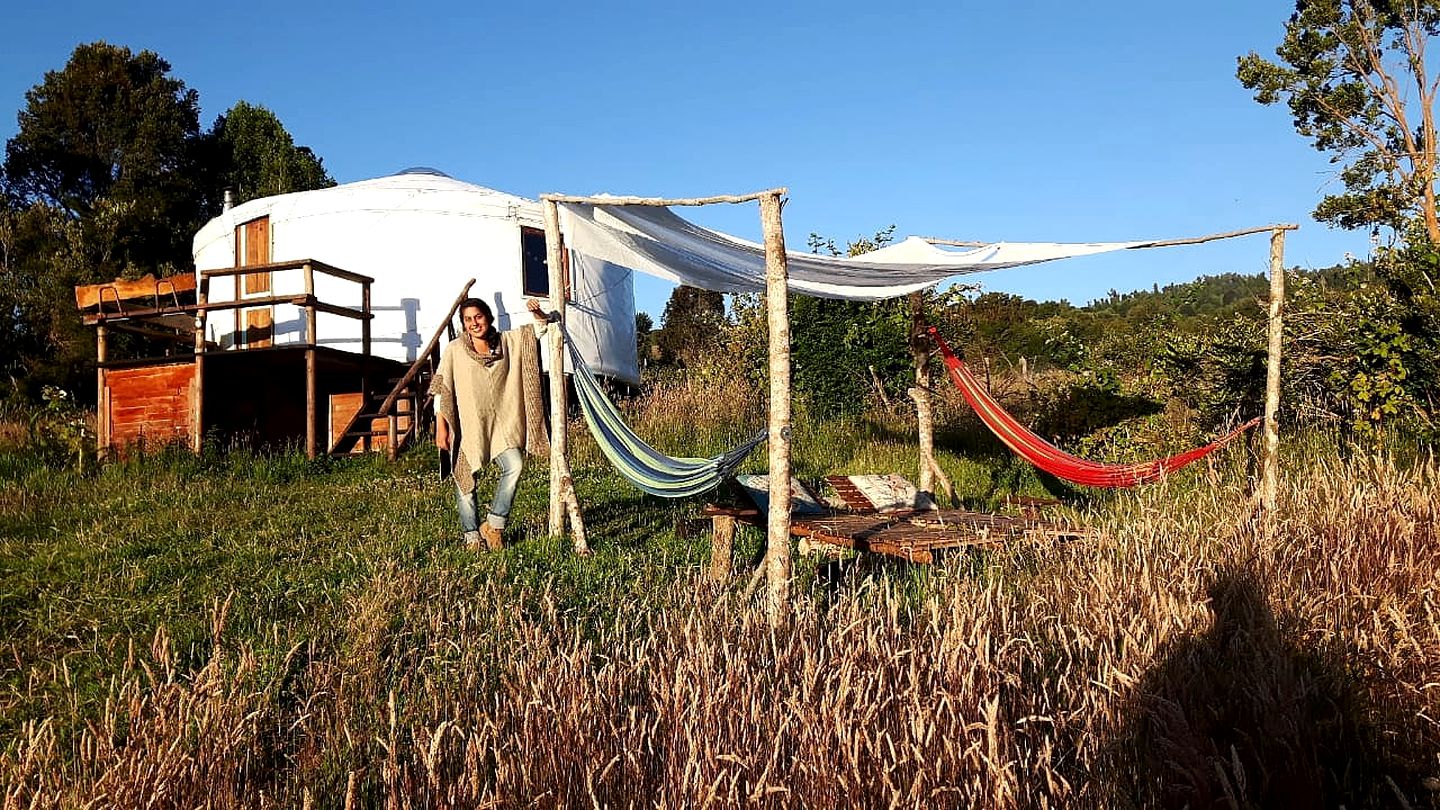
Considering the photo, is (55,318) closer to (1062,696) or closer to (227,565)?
(227,565)

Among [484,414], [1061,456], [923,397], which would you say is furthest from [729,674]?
[923,397]

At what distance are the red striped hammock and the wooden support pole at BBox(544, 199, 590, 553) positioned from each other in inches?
101

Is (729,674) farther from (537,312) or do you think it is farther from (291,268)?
(291,268)

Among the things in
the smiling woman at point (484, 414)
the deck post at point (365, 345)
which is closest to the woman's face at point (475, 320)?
the smiling woman at point (484, 414)

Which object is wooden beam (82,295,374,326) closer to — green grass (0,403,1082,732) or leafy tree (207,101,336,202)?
green grass (0,403,1082,732)

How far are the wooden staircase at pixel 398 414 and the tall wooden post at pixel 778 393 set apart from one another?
6.02m

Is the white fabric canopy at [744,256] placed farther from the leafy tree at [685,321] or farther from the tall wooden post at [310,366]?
the leafy tree at [685,321]

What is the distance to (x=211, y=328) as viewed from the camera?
44.2 ft

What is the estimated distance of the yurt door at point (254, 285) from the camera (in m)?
13.0

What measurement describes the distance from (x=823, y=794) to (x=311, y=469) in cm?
777

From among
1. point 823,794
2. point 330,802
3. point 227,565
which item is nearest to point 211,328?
point 227,565

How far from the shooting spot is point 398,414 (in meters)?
10.7

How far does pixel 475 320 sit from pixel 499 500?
95 centimetres

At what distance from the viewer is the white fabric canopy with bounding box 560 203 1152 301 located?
5547 mm
